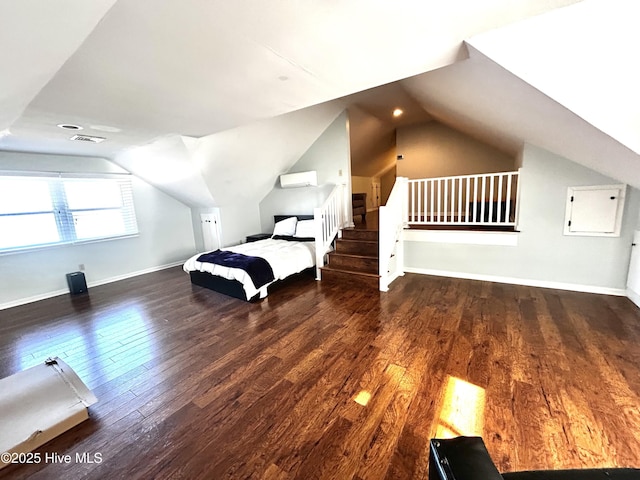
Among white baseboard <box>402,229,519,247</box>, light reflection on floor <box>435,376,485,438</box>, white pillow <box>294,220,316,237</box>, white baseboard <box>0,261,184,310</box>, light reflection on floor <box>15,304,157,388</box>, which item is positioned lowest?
light reflection on floor <box>435,376,485,438</box>

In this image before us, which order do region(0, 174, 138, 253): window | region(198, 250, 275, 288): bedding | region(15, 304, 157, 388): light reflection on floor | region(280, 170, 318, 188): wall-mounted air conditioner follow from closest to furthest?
region(15, 304, 157, 388): light reflection on floor → region(198, 250, 275, 288): bedding → region(0, 174, 138, 253): window → region(280, 170, 318, 188): wall-mounted air conditioner

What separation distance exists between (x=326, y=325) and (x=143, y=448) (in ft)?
5.65

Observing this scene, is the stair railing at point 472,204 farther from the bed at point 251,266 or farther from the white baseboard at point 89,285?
the white baseboard at point 89,285

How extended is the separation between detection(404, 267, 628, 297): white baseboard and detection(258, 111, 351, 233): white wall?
2259 mm

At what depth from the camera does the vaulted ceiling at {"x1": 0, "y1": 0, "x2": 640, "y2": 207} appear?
1.36 meters

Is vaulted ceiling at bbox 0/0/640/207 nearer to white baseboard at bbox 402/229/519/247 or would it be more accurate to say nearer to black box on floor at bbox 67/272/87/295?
white baseboard at bbox 402/229/519/247

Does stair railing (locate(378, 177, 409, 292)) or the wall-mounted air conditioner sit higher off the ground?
the wall-mounted air conditioner

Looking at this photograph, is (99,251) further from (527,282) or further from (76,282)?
(527,282)

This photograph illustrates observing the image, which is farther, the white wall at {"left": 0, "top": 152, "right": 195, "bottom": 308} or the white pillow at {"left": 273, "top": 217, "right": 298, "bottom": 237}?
the white pillow at {"left": 273, "top": 217, "right": 298, "bottom": 237}

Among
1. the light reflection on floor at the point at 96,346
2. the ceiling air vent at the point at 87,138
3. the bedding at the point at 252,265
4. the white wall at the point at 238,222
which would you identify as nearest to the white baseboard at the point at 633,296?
the bedding at the point at 252,265

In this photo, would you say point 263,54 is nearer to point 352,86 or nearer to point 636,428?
point 352,86

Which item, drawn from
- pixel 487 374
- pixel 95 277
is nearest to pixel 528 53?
pixel 487 374

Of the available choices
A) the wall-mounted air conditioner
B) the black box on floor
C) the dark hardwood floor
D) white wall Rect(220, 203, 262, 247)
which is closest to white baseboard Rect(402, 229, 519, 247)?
the dark hardwood floor

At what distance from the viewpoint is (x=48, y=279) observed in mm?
4125
